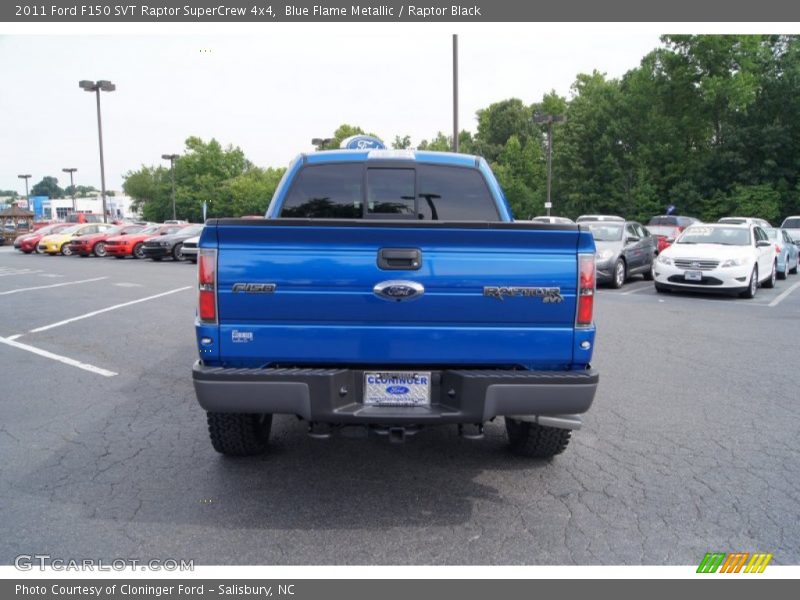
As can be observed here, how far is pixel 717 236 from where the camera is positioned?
1434 centimetres

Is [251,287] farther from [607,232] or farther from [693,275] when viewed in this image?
[607,232]

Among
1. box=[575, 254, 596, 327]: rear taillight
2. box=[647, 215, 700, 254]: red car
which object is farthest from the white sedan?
box=[575, 254, 596, 327]: rear taillight

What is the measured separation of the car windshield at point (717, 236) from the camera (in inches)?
554

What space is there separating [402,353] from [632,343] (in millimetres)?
6007

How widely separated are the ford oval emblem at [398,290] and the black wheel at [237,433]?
4.64 feet

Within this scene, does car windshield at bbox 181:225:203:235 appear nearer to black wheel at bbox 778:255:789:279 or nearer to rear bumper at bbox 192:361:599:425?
black wheel at bbox 778:255:789:279

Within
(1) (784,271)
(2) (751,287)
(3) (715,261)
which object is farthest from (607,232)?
(1) (784,271)

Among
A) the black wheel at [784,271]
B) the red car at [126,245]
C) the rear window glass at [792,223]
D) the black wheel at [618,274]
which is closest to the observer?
the black wheel at [618,274]

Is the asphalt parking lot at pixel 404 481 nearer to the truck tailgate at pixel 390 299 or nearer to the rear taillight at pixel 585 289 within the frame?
the truck tailgate at pixel 390 299

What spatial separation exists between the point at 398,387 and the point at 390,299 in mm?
493

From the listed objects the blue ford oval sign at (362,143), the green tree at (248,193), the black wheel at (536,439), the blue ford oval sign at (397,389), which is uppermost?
the green tree at (248,193)

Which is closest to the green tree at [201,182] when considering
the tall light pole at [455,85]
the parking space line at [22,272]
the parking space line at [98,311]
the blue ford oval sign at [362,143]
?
the parking space line at [22,272]

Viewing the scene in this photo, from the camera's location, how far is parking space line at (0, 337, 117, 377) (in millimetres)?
6945

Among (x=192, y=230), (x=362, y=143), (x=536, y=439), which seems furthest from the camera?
(x=192, y=230)
